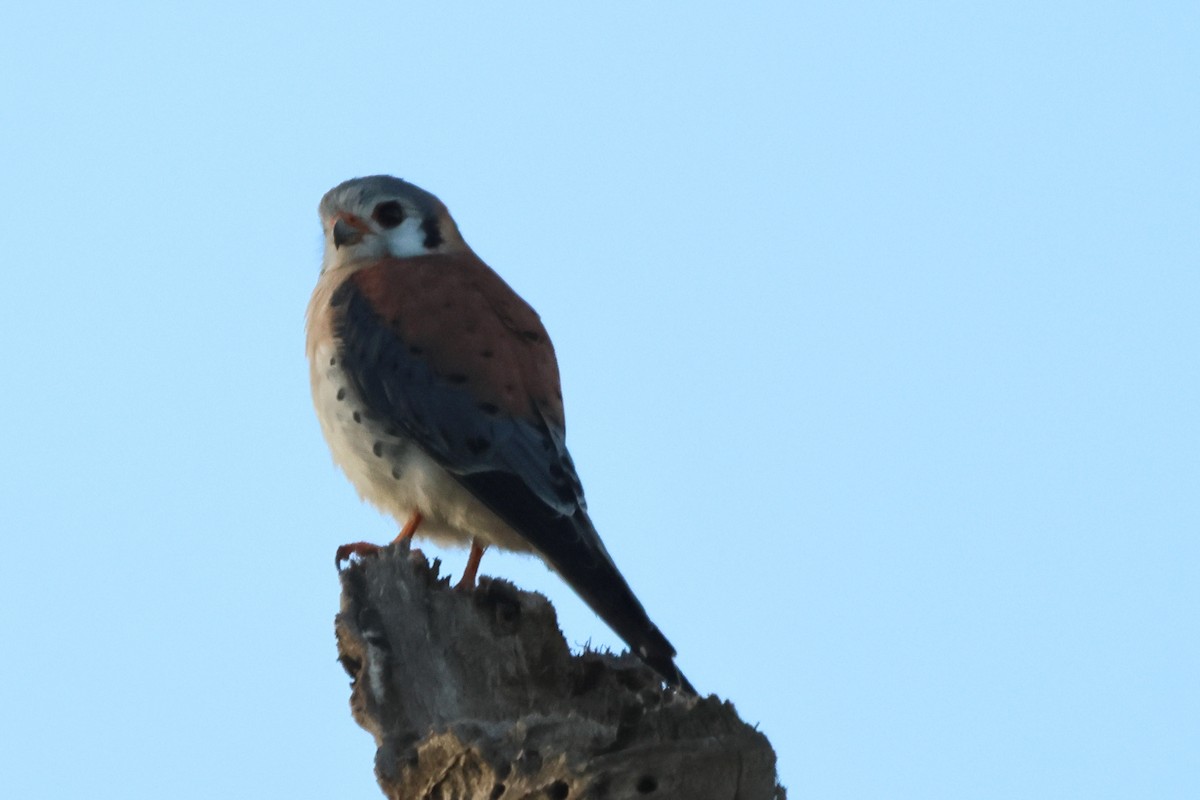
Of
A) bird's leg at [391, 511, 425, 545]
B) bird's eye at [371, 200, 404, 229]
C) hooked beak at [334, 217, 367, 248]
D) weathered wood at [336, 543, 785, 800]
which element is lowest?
weathered wood at [336, 543, 785, 800]

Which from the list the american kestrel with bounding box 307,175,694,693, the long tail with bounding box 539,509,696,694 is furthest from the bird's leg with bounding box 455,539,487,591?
the long tail with bounding box 539,509,696,694

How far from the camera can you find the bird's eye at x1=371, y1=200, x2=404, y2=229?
7410 mm

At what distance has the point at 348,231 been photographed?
288 inches

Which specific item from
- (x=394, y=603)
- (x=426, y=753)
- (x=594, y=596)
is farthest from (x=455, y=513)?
(x=426, y=753)

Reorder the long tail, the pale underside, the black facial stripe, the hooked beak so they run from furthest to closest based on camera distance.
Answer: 1. the black facial stripe
2. the hooked beak
3. the pale underside
4. the long tail

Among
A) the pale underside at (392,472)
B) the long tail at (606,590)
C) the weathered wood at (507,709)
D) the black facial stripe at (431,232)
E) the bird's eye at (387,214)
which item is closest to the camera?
the weathered wood at (507,709)

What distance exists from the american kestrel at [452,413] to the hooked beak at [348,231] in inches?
10.0

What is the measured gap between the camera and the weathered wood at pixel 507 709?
3799mm

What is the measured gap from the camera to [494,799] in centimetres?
396

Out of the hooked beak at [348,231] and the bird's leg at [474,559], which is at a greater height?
→ the hooked beak at [348,231]

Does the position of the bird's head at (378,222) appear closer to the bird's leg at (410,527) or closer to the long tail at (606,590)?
the bird's leg at (410,527)

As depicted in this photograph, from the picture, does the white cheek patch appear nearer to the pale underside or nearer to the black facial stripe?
the black facial stripe

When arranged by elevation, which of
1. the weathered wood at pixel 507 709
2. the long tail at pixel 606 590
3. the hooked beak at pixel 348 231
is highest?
the hooked beak at pixel 348 231

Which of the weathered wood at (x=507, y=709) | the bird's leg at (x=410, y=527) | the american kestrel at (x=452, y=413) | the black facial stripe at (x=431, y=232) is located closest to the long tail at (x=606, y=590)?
the american kestrel at (x=452, y=413)
